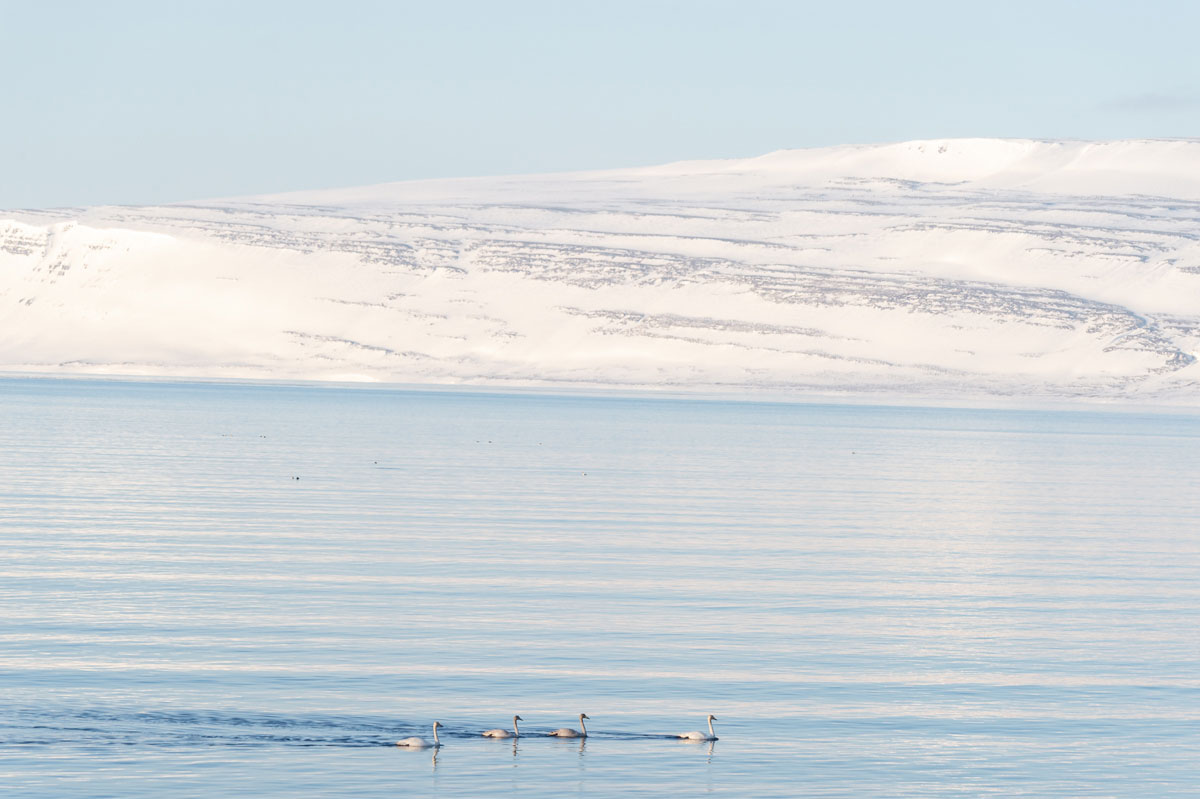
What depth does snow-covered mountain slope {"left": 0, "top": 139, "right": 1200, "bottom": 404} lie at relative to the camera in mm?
167500

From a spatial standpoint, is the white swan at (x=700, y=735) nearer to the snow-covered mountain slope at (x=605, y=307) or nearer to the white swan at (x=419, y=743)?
the white swan at (x=419, y=743)

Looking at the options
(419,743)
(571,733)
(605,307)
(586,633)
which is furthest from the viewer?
(605,307)

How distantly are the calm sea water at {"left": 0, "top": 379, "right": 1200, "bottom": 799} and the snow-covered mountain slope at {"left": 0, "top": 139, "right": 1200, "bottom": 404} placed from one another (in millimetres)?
114393

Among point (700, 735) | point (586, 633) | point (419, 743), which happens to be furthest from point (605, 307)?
point (419, 743)

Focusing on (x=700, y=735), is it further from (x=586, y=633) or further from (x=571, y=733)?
(x=586, y=633)

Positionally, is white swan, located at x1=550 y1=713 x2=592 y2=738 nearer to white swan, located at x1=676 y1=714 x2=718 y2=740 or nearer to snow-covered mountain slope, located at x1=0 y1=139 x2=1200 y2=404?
white swan, located at x1=676 y1=714 x2=718 y2=740

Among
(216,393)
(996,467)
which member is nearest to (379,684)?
(996,467)

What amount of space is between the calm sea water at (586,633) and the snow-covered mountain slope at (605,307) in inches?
4504

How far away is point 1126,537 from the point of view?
Answer: 129ft

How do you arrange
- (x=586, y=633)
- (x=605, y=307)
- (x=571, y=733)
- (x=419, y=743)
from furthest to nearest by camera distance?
1. (x=605, y=307)
2. (x=586, y=633)
3. (x=571, y=733)
4. (x=419, y=743)

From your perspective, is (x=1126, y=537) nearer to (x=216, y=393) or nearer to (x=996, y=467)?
(x=996, y=467)

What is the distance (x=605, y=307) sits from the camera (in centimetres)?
17612

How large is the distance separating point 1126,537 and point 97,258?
530ft

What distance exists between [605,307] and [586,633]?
152 meters
